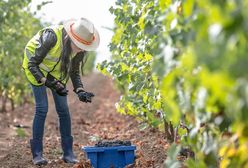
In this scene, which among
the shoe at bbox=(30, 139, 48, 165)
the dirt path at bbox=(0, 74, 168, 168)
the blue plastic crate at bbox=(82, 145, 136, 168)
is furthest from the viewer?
the dirt path at bbox=(0, 74, 168, 168)

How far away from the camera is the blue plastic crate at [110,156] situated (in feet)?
16.0

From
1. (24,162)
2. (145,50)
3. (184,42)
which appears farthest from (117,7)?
Answer: (184,42)

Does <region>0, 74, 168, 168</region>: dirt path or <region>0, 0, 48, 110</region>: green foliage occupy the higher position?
<region>0, 0, 48, 110</region>: green foliage

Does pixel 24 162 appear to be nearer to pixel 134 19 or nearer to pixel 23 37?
pixel 134 19

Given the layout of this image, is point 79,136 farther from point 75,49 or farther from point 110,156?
point 110,156

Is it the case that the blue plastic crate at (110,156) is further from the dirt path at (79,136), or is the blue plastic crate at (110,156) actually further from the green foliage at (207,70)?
the green foliage at (207,70)

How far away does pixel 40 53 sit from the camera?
17.6 feet

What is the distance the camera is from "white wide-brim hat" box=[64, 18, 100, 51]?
209 inches

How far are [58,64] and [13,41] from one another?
4.25 m

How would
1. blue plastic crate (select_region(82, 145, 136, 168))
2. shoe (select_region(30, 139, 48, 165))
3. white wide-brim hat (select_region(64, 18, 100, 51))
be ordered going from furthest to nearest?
1. shoe (select_region(30, 139, 48, 165))
2. white wide-brim hat (select_region(64, 18, 100, 51))
3. blue plastic crate (select_region(82, 145, 136, 168))

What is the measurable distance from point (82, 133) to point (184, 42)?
21.3ft

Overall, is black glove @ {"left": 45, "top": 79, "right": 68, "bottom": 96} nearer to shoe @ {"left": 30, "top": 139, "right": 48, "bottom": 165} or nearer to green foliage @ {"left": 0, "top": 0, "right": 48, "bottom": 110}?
shoe @ {"left": 30, "top": 139, "right": 48, "bottom": 165}

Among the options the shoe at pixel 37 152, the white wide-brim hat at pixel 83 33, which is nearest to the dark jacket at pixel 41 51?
the white wide-brim hat at pixel 83 33

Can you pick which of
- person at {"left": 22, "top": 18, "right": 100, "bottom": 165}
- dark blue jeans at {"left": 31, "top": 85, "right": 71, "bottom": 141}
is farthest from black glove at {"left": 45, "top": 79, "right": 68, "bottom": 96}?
dark blue jeans at {"left": 31, "top": 85, "right": 71, "bottom": 141}
